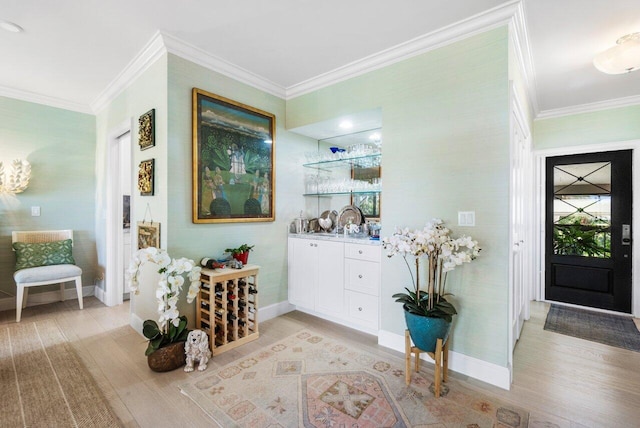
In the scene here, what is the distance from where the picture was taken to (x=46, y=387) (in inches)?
79.8

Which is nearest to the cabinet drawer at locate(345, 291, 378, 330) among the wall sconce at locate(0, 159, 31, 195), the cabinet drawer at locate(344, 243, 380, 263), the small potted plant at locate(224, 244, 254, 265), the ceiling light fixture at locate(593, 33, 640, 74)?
the cabinet drawer at locate(344, 243, 380, 263)

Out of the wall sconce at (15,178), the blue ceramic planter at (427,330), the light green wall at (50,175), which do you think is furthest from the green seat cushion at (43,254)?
the blue ceramic planter at (427,330)

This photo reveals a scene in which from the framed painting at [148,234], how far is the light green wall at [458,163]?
204 centimetres

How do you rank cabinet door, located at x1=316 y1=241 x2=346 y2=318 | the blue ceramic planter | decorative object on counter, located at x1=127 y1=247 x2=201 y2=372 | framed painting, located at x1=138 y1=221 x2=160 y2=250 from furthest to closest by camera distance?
cabinet door, located at x1=316 y1=241 x2=346 y2=318 → framed painting, located at x1=138 y1=221 x2=160 y2=250 → decorative object on counter, located at x1=127 y1=247 x2=201 y2=372 → the blue ceramic planter

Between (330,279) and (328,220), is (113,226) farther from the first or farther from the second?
(330,279)

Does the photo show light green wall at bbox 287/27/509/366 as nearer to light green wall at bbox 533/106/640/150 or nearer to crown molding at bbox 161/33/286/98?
crown molding at bbox 161/33/286/98

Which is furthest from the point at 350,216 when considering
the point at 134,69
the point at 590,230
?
the point at 590,230

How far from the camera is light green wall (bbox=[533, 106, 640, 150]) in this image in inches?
141

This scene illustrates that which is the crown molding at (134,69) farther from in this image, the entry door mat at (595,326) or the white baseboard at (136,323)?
the entry door mat at (595,326)

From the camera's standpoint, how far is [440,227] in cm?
232

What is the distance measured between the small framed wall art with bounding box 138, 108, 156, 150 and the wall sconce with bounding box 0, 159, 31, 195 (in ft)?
6.25

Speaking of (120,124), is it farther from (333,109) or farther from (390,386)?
(390,386)

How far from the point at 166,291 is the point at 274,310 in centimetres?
143

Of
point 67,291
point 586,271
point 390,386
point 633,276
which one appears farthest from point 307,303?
point 633,276
